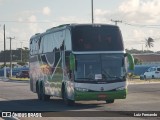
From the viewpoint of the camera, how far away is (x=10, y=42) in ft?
381

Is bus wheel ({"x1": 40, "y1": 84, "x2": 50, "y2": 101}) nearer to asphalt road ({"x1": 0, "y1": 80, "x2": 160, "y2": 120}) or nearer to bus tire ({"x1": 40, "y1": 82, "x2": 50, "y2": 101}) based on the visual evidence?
bus tire ({"x1": 40, "y1": 82, "x2": 50, "y2": 101})

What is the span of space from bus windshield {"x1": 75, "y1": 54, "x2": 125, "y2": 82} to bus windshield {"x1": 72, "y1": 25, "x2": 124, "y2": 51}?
0.40 meters

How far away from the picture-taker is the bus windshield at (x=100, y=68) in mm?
21422

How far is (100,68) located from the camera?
21516 mm

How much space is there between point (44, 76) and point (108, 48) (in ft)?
21.5

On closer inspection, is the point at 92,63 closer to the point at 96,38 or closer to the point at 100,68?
the point at 100,68

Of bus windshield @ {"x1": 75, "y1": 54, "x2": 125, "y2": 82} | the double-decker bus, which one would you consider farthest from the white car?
bus windshield @ {"x1": 75, "y1": 54, "x2": 125, "y2": 82}

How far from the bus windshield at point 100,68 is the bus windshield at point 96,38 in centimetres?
40

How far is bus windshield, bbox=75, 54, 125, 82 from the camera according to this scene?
2142 centimetres

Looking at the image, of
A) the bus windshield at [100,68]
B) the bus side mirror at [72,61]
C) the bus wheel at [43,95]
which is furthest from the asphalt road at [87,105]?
the bus side mirror at [72,61]

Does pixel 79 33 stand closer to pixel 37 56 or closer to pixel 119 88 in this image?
pixel 119 88

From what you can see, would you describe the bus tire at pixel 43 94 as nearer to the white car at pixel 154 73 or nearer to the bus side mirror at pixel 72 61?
the bus side mirror at pixel 72 61

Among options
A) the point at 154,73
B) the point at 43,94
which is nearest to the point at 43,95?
the point at 43,94

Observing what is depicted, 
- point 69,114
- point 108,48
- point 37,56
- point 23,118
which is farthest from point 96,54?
point 37,56
